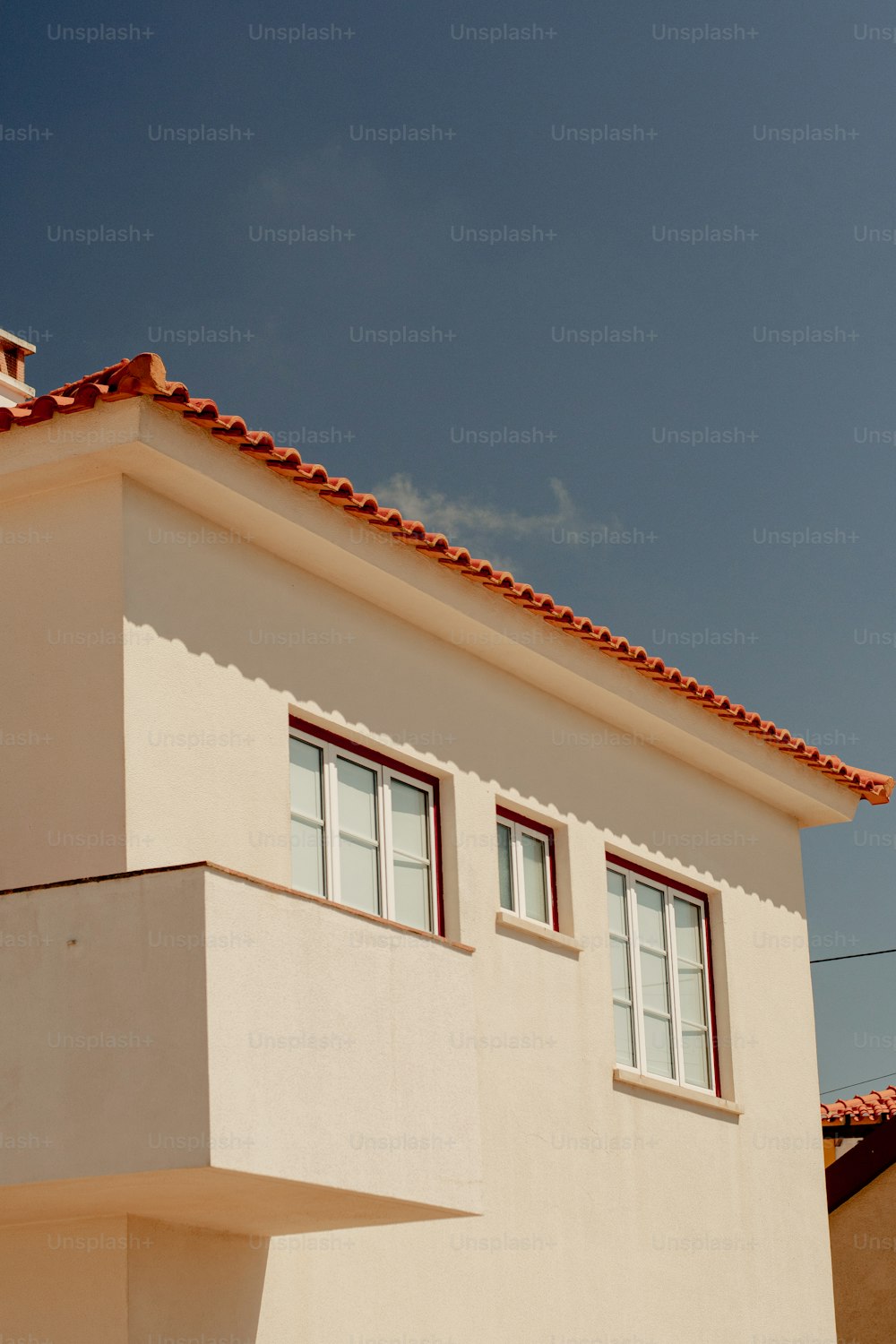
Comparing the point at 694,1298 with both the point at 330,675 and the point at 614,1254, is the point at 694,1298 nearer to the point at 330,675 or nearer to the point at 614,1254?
the point at 614,1254

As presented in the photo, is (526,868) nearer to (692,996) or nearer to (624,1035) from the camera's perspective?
(624,1035)

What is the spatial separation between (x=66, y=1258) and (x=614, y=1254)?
5093 millimetres

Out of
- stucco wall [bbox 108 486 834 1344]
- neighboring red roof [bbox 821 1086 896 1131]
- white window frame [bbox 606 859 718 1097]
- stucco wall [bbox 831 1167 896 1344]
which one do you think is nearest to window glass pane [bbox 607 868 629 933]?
white window frame [bbox 606 859 718 1097]

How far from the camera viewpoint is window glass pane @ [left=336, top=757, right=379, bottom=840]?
12133 millimetres

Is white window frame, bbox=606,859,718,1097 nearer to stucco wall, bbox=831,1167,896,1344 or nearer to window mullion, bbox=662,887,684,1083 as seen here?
window mullion, bbox=662,887,684,1083

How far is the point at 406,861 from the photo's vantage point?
12625 millimetres

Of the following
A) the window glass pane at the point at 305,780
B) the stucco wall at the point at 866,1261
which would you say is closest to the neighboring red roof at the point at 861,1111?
the stucco wall at the point at 866,1261

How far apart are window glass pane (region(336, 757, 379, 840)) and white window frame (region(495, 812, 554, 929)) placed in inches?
56.5

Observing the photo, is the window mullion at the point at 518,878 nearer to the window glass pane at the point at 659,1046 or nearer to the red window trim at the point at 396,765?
the red window trim at the point at 396,765

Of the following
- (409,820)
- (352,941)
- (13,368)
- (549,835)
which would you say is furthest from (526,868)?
(13,368)

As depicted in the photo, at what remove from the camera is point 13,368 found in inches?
605

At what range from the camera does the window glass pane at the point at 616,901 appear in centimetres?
1472

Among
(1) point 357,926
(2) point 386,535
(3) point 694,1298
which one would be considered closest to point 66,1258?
(1) point 357,926

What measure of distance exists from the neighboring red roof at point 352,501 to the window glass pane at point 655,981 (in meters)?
2.02
